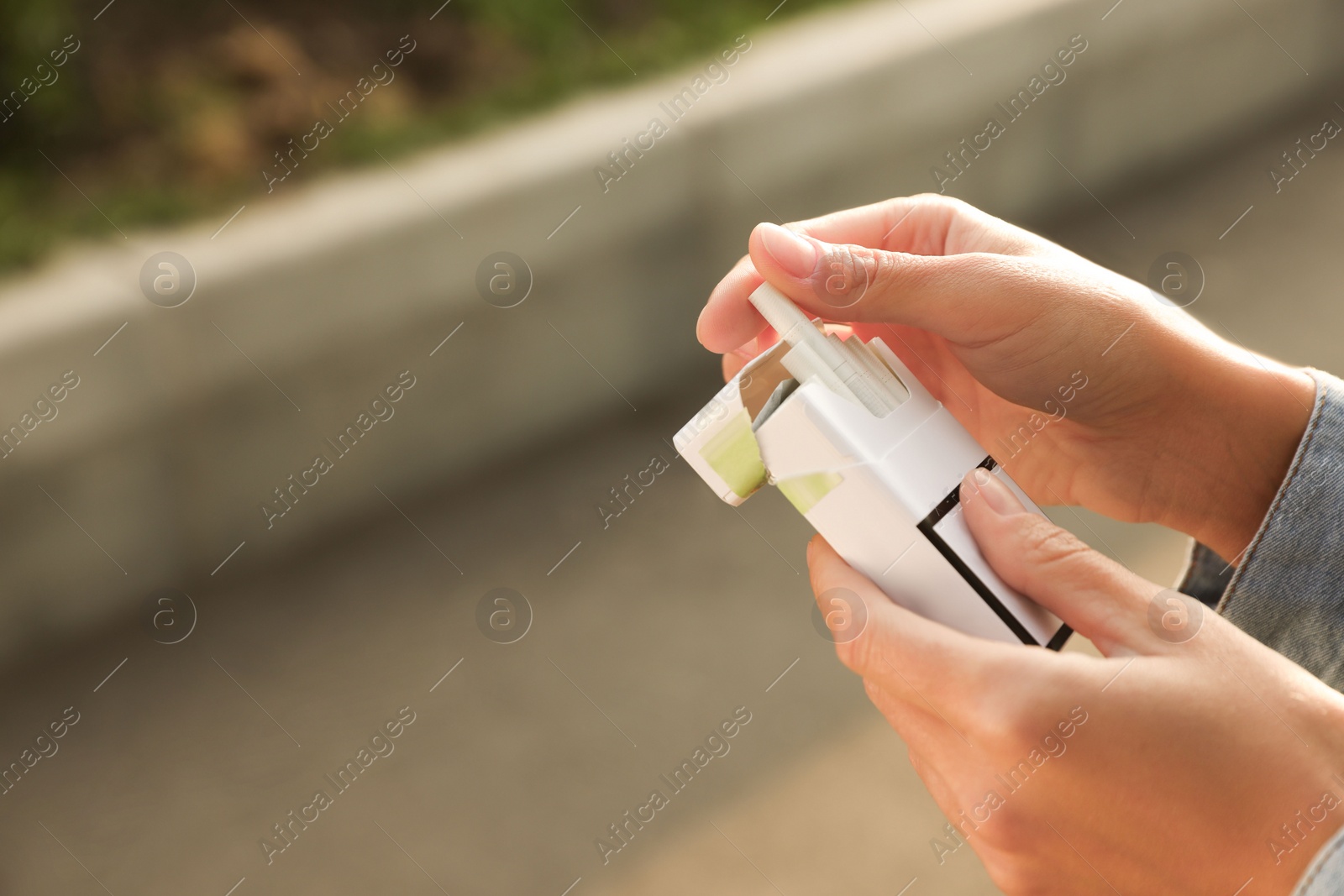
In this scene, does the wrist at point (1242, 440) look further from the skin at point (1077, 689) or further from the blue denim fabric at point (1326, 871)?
the blue denim fabric at point (1326, 871)

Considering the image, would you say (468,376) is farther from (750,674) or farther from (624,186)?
(750,674)

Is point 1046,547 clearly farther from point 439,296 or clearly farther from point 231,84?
point 231,84

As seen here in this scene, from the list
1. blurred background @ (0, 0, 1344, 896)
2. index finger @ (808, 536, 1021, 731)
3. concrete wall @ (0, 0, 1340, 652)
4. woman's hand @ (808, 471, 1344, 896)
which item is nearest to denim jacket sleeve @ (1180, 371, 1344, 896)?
woman's hand @ (808, 471, 1344, 896)

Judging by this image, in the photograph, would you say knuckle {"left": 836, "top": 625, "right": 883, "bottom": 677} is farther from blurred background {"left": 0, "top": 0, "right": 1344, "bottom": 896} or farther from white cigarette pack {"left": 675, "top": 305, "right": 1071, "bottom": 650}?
blurred background {"left": 0, "top": 0, "right": 1344, "bottom": 896}

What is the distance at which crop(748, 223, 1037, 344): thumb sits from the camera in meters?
0.66

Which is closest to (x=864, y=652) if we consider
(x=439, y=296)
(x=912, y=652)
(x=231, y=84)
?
Answer: (x=912, y=652)

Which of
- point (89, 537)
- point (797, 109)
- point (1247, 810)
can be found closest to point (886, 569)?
point (1247, 810)

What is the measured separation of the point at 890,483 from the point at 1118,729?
0.16m

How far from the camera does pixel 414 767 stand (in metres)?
1.15

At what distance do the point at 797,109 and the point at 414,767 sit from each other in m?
0.99

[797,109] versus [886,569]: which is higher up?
[797,109]

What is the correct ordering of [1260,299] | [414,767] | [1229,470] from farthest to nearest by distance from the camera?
[1260,299] < [414,767] < [1229,470]

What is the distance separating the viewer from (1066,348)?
2.36 feet

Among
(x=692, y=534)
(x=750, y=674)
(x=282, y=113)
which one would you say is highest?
(x=282, y=113)
